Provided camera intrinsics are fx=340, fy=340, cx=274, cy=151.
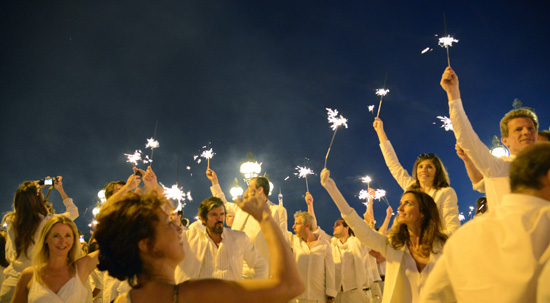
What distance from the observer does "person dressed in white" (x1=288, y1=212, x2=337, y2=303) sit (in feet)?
26.6

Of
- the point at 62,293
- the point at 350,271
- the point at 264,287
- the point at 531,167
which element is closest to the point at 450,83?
the point at 531,167

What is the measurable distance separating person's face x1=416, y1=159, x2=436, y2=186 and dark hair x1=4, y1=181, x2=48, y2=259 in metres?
6.27

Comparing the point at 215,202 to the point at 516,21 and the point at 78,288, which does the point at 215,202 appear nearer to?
the point at 78,288

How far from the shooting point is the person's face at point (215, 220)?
5734 millimetres

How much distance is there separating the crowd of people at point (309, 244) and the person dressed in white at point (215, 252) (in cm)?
2

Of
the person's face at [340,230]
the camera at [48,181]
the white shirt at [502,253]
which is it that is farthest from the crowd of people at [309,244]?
the person's face at [340,230]

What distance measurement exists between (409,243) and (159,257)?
Result: 10.1 feet

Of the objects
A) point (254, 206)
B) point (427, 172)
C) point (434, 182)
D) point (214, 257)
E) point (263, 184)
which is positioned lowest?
point (254, 206)

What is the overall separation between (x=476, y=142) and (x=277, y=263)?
9.02 feet

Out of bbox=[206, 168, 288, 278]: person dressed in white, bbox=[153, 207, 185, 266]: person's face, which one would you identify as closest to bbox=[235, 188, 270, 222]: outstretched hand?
bbox=[153, 207, 185, 266]: person's face

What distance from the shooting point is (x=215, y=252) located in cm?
562

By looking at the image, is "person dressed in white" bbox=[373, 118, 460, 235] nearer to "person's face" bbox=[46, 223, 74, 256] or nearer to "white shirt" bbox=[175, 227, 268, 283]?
"white shirt" bbox=[175, 227, 268, 283]

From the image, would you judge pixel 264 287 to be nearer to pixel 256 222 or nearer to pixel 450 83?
pixel 450 83

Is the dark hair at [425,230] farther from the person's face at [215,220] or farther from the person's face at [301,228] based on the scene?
the person's face at [301,228]
